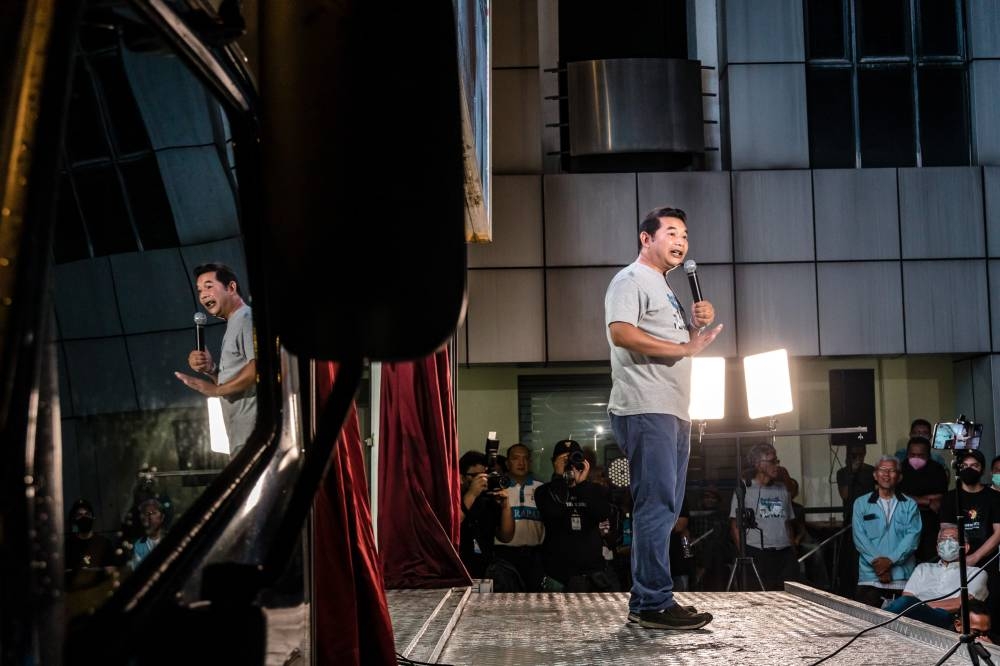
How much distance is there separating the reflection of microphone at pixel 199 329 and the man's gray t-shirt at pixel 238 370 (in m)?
0.05

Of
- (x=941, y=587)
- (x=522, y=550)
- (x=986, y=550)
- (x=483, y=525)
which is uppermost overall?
(x=483, y=525)

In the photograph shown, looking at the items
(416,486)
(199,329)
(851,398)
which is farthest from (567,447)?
(199,329)

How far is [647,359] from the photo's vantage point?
12.6ft

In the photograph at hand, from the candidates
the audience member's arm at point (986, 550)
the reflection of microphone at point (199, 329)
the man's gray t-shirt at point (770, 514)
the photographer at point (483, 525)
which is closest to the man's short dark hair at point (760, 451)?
the man's gray t-shirt at point (770, 514)

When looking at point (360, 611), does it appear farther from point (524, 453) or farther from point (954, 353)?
point (954, 353)

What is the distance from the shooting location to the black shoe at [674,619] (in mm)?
3680

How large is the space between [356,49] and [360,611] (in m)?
2.24

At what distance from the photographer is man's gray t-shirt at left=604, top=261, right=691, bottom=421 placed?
380cm

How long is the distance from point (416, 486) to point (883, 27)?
29.0 ft

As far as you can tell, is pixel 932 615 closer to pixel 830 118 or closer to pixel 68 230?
pixel 68 230

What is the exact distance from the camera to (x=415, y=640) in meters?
3.54

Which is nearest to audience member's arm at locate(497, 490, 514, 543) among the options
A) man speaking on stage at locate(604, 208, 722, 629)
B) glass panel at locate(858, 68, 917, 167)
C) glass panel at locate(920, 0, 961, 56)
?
man speaking on stage at locate(604, 208, 722, 629)

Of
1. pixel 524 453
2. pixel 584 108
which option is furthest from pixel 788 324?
pixel 524 453

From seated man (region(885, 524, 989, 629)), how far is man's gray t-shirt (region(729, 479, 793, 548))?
1.49m
